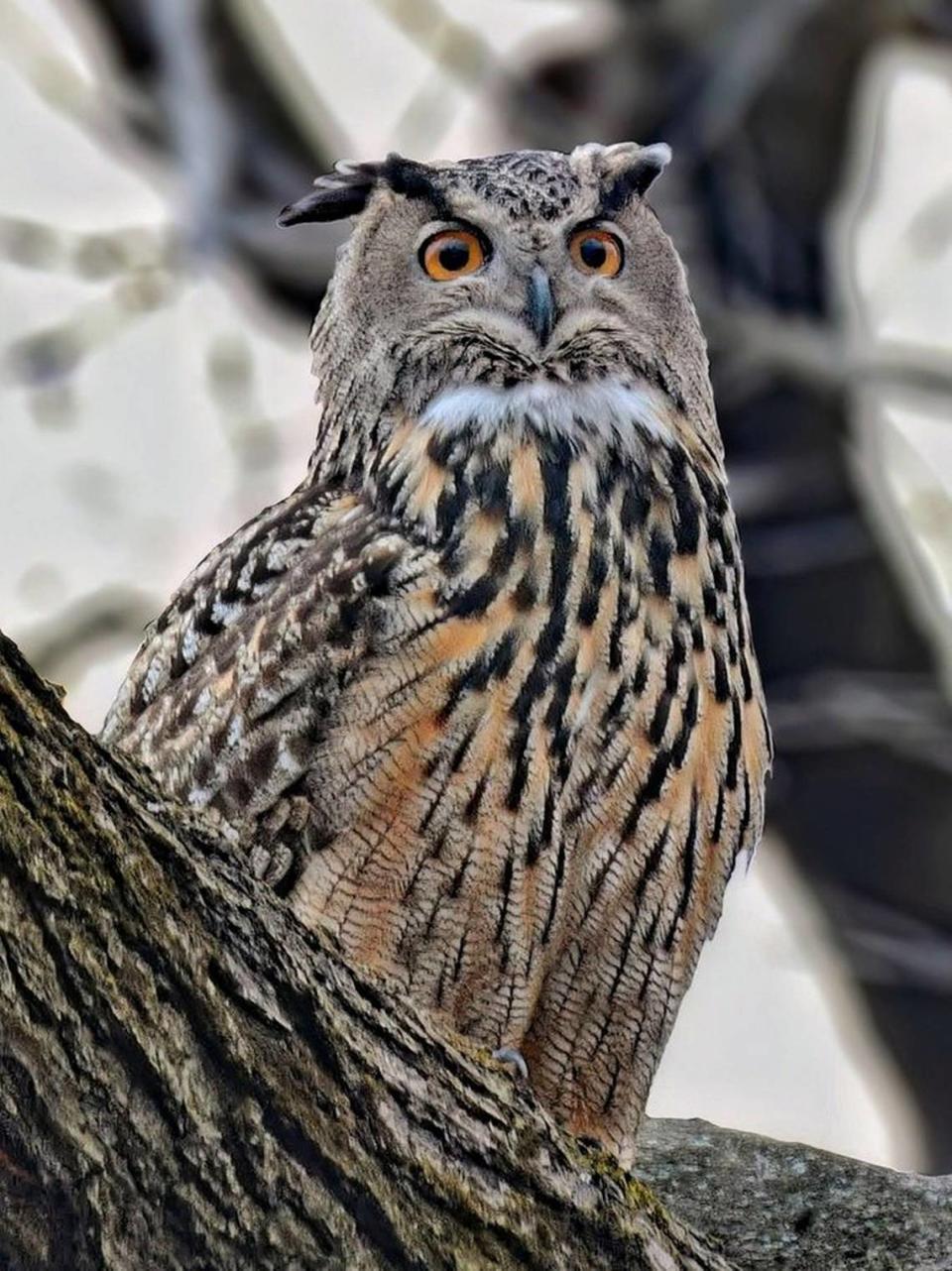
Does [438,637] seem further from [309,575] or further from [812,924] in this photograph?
[812,924]

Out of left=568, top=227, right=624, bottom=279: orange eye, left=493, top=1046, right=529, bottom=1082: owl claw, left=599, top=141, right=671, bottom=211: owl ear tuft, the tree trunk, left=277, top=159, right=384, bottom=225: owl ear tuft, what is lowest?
the tree trunk

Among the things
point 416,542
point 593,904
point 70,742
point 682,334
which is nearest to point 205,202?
point 682,334

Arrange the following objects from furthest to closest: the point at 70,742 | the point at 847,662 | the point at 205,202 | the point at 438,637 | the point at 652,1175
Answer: the point at 847,662
the point at 205,202
the point at 652,1175
the point at 438,637
the point at 70,742

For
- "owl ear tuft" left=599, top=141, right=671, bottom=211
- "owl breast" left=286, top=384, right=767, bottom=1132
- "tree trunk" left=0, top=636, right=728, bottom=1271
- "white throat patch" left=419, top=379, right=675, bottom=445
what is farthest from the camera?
"owl ear tuft" left=599, top=141, right=671, bottom=211

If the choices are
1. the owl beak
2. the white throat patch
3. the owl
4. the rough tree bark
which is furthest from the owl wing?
the rough tree bark

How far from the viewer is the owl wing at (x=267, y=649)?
302 cm

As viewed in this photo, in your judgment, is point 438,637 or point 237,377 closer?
point 438,637

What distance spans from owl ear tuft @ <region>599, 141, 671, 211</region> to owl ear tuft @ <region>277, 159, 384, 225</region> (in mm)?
391

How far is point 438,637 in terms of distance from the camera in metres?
2.97

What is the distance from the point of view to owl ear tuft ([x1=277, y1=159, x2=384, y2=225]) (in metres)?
3.68

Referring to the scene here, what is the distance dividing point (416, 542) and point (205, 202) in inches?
117

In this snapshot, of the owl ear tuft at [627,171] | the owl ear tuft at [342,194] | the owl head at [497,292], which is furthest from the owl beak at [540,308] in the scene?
the owl ear tuft at [342,194]

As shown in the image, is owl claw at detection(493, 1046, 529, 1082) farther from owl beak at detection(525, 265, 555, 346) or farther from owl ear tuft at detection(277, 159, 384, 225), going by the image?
owl ear tuft at detection(277, 159, 384, 225)

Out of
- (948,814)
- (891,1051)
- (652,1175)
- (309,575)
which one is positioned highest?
(948,814)
